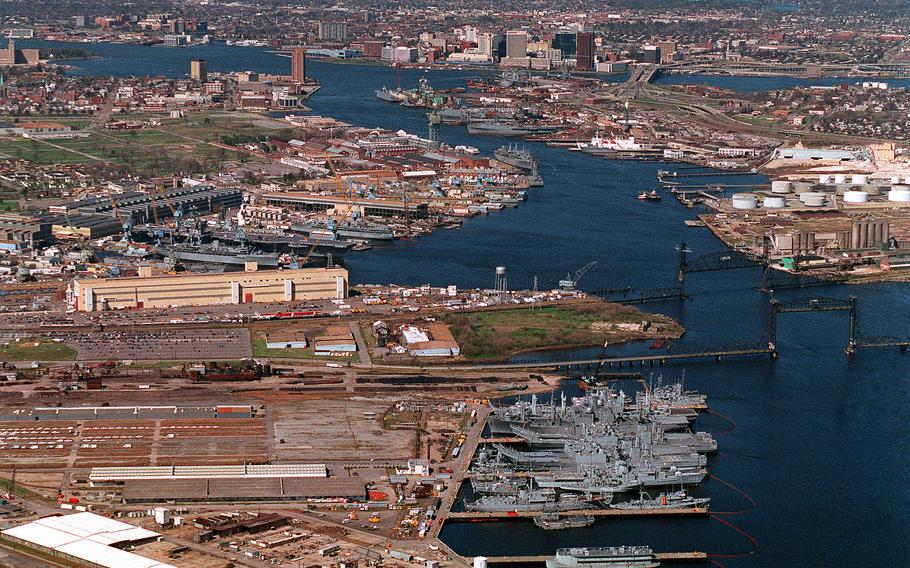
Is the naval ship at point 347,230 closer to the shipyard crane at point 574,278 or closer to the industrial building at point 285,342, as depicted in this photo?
the shipyard crane at point 574,278

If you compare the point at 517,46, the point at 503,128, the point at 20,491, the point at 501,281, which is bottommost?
the point at 20,491

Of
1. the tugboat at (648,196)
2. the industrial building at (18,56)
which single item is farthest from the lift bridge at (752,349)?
the industrial building at (18,56)

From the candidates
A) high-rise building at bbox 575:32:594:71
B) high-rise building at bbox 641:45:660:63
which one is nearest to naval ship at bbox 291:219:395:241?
high-rise building at bbox 575:32:594:71

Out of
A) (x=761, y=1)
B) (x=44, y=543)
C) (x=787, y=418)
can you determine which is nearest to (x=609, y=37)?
(x=761, y=1)

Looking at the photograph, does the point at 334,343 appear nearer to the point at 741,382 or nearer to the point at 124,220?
the point at 741,382

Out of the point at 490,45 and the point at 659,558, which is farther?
the point at 490,45

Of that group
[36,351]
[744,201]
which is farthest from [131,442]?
[744,201]
